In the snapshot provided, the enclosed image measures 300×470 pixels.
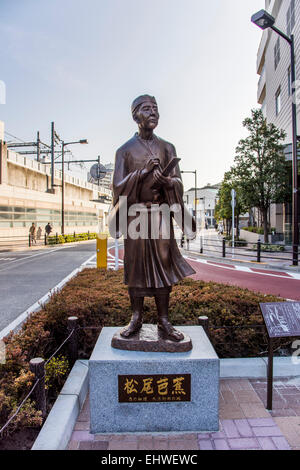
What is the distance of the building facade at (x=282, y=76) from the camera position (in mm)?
19625

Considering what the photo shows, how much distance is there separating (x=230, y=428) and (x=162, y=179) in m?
2.45

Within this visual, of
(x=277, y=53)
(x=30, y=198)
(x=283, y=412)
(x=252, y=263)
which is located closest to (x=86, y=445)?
(x=283, y=412)

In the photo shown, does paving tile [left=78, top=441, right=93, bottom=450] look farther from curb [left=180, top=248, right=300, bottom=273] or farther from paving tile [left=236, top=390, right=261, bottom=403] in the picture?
curb [left=180, top=248, right=300, bottom=273]

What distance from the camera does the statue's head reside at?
116 inches

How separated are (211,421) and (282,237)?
21.5 metres

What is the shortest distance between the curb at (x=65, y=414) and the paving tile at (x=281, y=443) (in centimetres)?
183

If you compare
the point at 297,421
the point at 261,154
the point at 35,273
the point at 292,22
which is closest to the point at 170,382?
the point at 297,421

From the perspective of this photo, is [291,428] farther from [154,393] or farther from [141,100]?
[141,100]

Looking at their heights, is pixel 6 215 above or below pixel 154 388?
above

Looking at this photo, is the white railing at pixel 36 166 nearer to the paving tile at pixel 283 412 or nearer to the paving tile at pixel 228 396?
the paving tile at pixel 228 396

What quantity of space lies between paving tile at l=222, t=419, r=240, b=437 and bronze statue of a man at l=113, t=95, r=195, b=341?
0.91 m

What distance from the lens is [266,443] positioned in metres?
2.60

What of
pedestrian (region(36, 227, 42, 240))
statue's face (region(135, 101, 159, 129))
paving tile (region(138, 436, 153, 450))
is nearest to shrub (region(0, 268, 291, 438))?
paving tile (region(138, 436, 153, 450))
